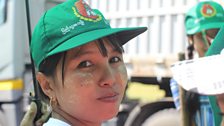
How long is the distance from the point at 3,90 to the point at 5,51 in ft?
1.44

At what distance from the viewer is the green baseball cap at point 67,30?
1602 mm

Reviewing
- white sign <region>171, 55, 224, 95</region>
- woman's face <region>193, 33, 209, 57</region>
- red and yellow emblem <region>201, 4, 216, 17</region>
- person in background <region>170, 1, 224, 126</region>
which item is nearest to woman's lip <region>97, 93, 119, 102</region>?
white sign <region>171, 55, 224, 95</region>

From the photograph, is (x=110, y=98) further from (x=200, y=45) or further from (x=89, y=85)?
(x=200, y=45)

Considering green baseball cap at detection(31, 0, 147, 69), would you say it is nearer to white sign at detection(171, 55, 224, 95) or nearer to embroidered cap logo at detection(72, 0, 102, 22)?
embroidered cap logo at detection(72, 0, 102, 22)

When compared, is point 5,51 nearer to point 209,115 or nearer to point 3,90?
point 3,90

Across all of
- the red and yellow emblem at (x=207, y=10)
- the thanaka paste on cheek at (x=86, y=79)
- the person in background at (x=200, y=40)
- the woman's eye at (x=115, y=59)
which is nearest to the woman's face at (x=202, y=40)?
the person in background at (x=200, y=40)

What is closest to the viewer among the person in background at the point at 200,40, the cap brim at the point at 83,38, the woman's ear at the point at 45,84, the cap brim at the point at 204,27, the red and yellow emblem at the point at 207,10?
the cap brim at the point at 83,38

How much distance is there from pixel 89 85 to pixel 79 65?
0.07 m

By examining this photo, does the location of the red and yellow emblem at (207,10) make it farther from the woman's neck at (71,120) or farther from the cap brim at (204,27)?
the woman's neck at (71,120)

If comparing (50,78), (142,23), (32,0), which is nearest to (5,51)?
(32,0)

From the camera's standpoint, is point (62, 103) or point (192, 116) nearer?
point (62, 103)

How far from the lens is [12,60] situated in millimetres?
6047

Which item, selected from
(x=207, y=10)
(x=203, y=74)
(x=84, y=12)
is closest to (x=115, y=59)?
(x=84, y=12)

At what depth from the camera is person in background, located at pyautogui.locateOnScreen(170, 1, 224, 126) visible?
3031mm
